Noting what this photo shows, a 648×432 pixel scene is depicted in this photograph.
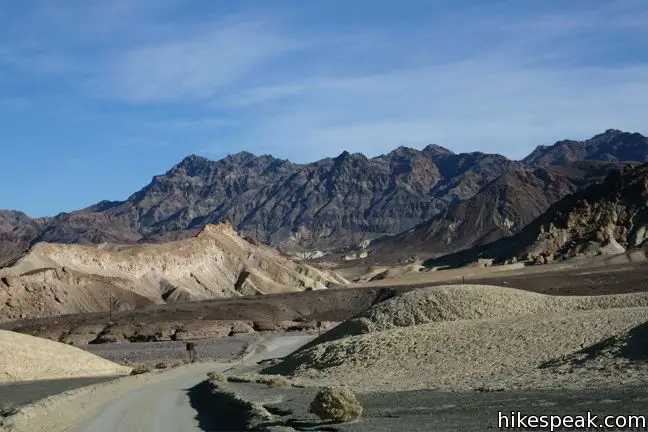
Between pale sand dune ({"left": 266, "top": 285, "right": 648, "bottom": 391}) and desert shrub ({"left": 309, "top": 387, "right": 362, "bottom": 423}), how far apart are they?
652 cm

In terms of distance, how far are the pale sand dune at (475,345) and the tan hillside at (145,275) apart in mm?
73197

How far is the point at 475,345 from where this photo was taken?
35.9m

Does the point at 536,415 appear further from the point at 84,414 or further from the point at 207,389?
the point at 207,389

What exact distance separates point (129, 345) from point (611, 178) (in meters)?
122

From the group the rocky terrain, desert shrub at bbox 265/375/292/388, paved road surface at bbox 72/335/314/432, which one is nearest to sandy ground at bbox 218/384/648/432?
paved road surface at bbox 72/335/314/432

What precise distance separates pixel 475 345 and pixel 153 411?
14.3 metres

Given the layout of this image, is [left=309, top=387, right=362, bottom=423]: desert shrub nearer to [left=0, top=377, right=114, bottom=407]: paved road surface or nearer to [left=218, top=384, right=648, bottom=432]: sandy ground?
[left=218, top=384, right=648, bottom=432]: sandy ground

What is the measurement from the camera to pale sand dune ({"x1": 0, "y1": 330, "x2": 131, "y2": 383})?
52.8 metres

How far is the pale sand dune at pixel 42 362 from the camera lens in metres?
52.8

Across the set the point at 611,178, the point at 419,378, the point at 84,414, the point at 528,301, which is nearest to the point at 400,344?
the point at 419,378

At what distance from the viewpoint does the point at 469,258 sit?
192250mm

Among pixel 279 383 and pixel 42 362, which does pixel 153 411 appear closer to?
pixel 279 383

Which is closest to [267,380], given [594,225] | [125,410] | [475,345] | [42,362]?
[125,410]

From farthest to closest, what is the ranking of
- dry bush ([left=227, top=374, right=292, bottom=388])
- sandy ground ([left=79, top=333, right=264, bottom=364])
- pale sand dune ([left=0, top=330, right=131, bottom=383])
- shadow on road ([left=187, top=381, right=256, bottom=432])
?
sandy ground ([left=79, top=333, right=264, bottom=364]) → pale sand dune ([left=0, top=330, right=131, bottom=383]) → dry bush ([left=227, top=374, right=292, bottom=388]) → shadow on road ([left=187, top=381, right=256, bottom=432])
